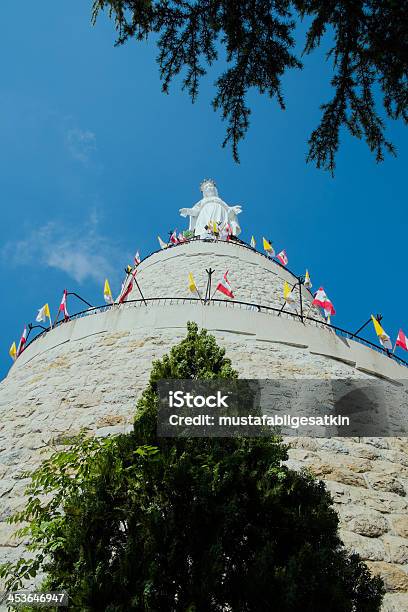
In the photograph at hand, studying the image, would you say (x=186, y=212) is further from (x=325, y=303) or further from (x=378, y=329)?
(x=378, y=329)

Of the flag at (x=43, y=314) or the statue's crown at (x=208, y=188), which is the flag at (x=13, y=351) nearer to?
the flag at (x=43, y=314)

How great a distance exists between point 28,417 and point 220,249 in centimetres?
1113

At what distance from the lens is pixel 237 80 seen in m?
5.00

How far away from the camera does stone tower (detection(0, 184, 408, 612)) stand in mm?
5523

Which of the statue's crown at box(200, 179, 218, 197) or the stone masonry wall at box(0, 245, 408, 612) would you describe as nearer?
the stone masonry wall at box(0, 245, 408, 612)

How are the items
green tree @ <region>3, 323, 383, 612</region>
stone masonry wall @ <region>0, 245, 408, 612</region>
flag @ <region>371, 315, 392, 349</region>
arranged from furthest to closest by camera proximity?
flag @ <region>371, 315, 392, 349</region> → stone masonry wall @ <region>0, 245, 408, 612</region> → green tree @ <region>3, 323, 383, 612</region>

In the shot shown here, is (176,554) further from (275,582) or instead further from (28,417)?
(28,417)

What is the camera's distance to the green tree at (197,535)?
3.05m

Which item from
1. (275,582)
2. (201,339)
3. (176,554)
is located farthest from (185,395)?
(275,582)

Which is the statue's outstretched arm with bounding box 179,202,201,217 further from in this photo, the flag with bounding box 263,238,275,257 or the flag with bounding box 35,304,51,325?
the flag with bounding box 35,304,51,325

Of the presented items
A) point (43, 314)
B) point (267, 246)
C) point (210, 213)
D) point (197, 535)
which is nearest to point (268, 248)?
point (267, 246)

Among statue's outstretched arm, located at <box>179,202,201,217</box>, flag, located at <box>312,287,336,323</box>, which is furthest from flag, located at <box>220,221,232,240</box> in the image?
flag, located at <box>312,287,336,323</box>

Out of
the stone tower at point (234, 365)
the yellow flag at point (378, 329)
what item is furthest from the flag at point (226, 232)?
the stone tower at point (234, 365)

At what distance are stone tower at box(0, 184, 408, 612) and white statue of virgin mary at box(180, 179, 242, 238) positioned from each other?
494 inches
